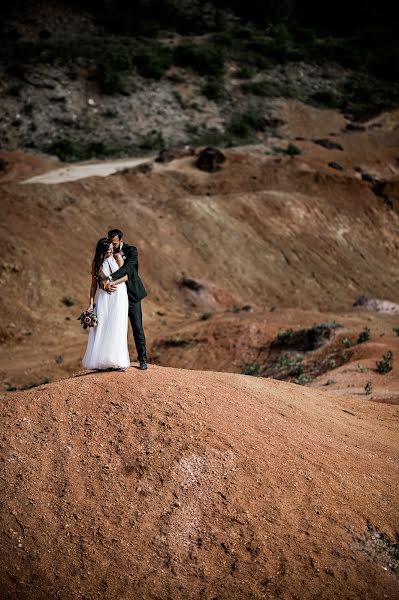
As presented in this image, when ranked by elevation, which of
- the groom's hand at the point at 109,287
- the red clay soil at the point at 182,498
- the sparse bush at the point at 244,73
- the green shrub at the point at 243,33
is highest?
the groom's hand at the point at 109,287

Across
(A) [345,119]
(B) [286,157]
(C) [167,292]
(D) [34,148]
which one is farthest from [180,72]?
(C) [167,292]

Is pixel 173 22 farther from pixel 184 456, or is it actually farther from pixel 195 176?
pixel 184 456

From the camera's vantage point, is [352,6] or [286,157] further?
[352,6]

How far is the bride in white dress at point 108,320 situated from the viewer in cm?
785

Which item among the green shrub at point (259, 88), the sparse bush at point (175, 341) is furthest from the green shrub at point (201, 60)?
the sparse bush at point (175, 341)

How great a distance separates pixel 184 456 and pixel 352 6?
3037 inches

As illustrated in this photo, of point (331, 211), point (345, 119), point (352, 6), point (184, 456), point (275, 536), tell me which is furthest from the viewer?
point (352, 6)

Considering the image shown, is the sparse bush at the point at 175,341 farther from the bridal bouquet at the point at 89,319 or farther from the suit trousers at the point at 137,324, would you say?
the bridal bouquet at the point at 89,319

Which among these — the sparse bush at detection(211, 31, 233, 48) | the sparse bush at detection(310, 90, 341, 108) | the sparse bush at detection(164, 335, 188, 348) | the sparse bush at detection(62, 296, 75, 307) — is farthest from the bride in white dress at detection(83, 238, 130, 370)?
the sparse bush at detection(211, 31, 233, 48)

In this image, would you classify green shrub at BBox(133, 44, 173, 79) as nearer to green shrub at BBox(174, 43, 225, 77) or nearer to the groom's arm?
green shrub at BBox(174, 43, 225, 77)

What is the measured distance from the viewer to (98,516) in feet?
21.1

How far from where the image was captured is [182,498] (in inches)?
259

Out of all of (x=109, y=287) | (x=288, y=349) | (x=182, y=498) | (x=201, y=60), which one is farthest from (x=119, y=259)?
(x=201, y=60)

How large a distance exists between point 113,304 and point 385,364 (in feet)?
23.2
